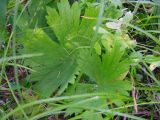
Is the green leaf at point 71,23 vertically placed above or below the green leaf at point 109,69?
above

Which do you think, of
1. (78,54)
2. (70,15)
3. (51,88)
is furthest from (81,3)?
(51,88)

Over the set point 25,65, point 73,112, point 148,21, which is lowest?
point 73,112

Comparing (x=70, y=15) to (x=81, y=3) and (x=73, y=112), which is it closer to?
(x=81, y=3)

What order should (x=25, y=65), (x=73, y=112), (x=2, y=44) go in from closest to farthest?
(x=73, y=112) < (x=25, y=65) < (x=2, y=44)

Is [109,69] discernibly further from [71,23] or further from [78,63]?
[71,23]

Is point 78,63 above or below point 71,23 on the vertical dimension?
below

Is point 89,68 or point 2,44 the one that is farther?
point 2,44

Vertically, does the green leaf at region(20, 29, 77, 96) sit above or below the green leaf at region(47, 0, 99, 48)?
below

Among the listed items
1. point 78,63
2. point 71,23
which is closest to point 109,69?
point 78,63
